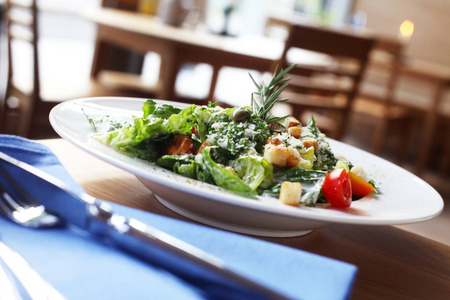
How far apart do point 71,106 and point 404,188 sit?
547 mm

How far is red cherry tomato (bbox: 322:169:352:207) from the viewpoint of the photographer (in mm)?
657

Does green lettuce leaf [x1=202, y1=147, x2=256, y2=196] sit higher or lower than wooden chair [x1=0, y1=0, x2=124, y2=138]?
higher

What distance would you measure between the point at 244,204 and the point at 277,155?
Result: 6.5 inches

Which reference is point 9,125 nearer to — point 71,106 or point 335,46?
point 335,46

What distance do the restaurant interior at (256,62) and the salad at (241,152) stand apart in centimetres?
114

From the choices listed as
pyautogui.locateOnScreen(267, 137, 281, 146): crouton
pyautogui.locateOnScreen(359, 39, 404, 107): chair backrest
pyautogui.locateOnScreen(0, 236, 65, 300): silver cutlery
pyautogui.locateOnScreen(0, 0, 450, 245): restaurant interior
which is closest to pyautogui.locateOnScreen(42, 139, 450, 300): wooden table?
pyautogui.locateOnScreen(267, 137, 281, 146): crouton

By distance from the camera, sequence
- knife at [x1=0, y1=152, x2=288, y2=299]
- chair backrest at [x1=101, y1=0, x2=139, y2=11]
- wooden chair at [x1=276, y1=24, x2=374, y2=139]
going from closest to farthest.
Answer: knife at [x1=0, y1=152, x2=288, y2=299] < wooden chair at [x1=276, y1=24, x2=374, y2=139] < chair backrest at [x1=101, y1=0, x2=139, y2=11]

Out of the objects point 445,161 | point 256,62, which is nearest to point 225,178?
point 256,62

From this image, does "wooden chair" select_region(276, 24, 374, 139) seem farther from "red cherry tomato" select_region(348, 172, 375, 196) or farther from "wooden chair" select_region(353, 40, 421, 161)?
"red cherry tomato" select_region(348, 172, 375, 196)

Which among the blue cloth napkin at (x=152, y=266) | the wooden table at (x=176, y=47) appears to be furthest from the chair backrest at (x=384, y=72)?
the blue cloth napkin at (x=152, y=266)

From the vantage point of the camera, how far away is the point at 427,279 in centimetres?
66

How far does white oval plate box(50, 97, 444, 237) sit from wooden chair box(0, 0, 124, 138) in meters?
1.84

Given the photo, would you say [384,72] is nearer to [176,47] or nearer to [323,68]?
[323,68]

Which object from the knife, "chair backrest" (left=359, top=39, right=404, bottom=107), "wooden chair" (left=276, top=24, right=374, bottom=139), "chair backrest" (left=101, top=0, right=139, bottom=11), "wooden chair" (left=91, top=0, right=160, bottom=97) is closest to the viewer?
the knife
